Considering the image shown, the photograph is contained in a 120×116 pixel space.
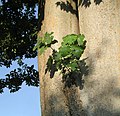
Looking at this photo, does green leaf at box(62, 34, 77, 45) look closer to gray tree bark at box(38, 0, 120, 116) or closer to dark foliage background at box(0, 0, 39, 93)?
gray tree bark at box(38, 0, 120, 116)

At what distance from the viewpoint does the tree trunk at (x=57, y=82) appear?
2.87m

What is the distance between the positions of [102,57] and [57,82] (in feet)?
1.44

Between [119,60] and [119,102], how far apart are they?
358mm

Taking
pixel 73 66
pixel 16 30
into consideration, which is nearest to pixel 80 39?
pixel 73 66

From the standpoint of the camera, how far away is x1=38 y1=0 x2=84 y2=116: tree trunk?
2869mm

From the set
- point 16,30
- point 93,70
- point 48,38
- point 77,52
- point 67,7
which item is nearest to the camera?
point 93,70

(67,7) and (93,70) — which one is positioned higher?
(67,7)

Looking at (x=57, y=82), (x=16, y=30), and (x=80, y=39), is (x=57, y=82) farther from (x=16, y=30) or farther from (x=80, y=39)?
(x=16, y=30)

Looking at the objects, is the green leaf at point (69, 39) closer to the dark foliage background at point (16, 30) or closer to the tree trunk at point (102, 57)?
the tree trunk at point (102, 57)

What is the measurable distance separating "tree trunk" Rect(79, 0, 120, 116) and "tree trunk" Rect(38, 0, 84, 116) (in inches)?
4.3

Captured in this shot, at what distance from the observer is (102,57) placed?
2832mm

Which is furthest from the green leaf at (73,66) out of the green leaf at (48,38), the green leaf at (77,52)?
the green leaf at (48,38)

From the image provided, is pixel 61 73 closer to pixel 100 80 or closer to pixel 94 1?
pixel 100 80


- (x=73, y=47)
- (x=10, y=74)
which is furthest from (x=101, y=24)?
(x=10, y=74)
